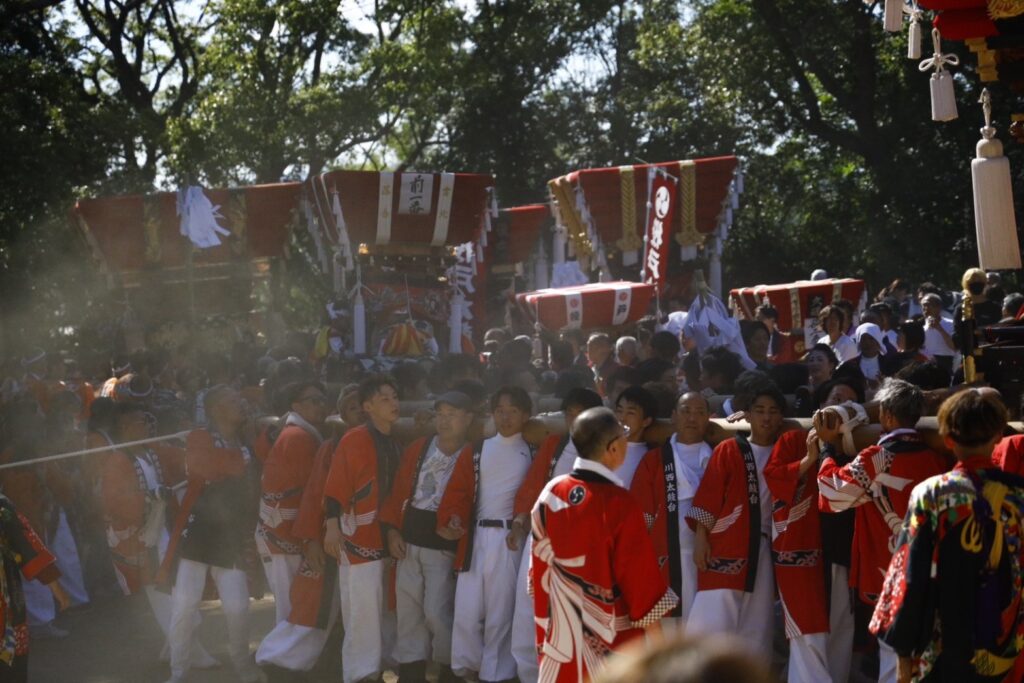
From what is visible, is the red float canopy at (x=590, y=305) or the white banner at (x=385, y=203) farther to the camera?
the white banner at (x=385, y=203)

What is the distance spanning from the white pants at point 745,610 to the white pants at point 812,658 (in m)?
0.26

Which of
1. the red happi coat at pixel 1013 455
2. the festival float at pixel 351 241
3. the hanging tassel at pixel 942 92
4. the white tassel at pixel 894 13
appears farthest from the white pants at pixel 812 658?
the festival float at pixel 351 241

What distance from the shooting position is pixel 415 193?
1491 centimetres

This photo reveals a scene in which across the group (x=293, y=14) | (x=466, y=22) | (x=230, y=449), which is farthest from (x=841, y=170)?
(x=230, y=449)

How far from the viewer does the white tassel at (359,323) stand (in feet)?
49.7

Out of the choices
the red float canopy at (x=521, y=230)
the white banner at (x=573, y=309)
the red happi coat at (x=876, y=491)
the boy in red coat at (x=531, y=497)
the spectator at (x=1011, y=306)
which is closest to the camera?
the red happi coat at (x=876, y=491)

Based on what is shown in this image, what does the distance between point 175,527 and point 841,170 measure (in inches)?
834

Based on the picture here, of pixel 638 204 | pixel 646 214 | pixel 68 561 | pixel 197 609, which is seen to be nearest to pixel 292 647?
pixel 197 609

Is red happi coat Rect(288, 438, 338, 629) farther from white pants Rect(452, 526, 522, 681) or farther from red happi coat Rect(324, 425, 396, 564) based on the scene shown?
white pants Rect(452, 526, 522, 681)

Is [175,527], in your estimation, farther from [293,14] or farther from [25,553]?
[293,14]

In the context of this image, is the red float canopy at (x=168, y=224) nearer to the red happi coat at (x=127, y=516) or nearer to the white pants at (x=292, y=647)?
the red happi coat at (x=127, y=516)

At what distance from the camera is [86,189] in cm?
2017

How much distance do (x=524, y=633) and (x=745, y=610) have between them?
125 centimetres

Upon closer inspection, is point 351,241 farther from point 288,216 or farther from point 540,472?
point 540,472
